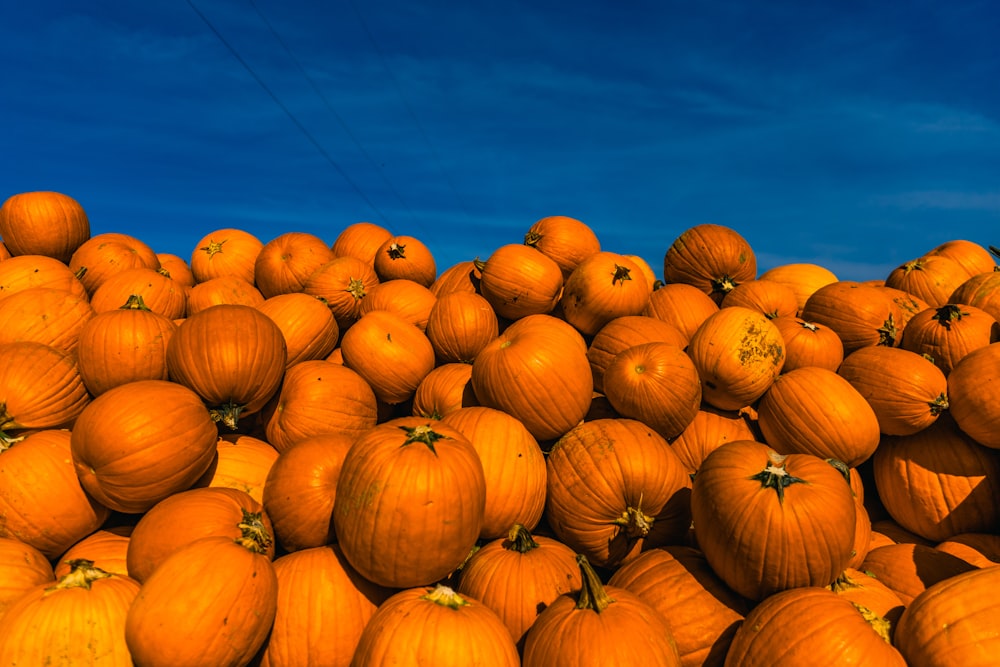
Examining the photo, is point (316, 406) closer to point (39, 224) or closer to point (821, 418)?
point (821, 418)

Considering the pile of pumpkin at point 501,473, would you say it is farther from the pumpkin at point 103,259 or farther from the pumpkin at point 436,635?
the pumpkin at point 103,259

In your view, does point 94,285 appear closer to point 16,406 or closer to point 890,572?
point 16,406

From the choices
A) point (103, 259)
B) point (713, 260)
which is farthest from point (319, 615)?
point (103, 259)

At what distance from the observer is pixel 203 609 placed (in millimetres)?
2674

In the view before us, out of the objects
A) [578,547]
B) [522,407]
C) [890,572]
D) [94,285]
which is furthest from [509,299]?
[94,285]

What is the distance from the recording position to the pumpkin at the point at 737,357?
4.30m

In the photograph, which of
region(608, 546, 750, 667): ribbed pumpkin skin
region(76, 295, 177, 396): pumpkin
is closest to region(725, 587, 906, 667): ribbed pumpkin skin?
region(608, 546, 750, 667): ribbed pumpkin skin

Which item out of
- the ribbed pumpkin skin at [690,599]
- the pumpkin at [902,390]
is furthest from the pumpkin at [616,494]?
the pumpkin at [902,390]

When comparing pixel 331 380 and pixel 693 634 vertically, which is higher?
pixel 331 380

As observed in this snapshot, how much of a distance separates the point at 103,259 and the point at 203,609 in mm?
5253

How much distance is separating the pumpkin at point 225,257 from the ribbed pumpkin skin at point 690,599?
5627 millimetres

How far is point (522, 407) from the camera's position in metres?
4.02

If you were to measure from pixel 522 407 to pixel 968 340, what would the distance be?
12.1 ft

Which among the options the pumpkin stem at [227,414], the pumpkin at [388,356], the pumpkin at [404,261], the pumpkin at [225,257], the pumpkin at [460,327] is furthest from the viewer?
the pumpkin at [225,257]
